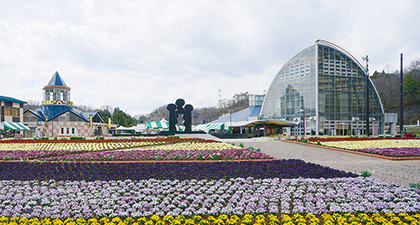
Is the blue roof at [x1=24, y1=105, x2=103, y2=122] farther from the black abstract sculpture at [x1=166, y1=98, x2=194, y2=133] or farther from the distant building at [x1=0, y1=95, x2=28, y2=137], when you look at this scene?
the black abstract sculpture at [x1=166, y1=98, x2=194, y2=133]

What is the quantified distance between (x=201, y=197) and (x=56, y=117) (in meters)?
51.6

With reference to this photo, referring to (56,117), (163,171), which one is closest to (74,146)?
(163,171)

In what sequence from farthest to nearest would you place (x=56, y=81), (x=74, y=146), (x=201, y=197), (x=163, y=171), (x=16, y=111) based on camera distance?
(x=56, y=81) < (x=16, y=111) < (x=74, y=146) < (x=163, y=171) < (x=201, y=197)

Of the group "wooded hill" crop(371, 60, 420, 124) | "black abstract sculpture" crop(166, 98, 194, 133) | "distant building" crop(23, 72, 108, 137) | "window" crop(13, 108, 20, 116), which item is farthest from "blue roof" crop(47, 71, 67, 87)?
"wooded hill" crop(371, 60, 420, 124)

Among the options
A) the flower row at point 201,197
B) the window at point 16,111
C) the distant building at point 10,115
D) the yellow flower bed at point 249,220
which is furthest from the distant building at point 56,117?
the yellow flower bed at point 249,220

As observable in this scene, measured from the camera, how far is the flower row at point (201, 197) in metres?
5.73

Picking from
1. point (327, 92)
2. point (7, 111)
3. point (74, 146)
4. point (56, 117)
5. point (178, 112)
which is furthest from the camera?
point (327, 92)

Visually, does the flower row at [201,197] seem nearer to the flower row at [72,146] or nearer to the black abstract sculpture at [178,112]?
the flower row at [72,146]

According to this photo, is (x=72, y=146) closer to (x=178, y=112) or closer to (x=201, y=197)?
(x=178, y=112)

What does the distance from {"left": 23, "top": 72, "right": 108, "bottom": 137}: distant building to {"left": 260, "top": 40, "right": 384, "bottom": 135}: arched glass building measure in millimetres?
40175

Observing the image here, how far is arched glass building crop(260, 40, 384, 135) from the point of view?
5041cm

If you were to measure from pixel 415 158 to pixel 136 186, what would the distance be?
47.7ft

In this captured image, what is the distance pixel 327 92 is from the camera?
167 ft

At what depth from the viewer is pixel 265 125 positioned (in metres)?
44.9
